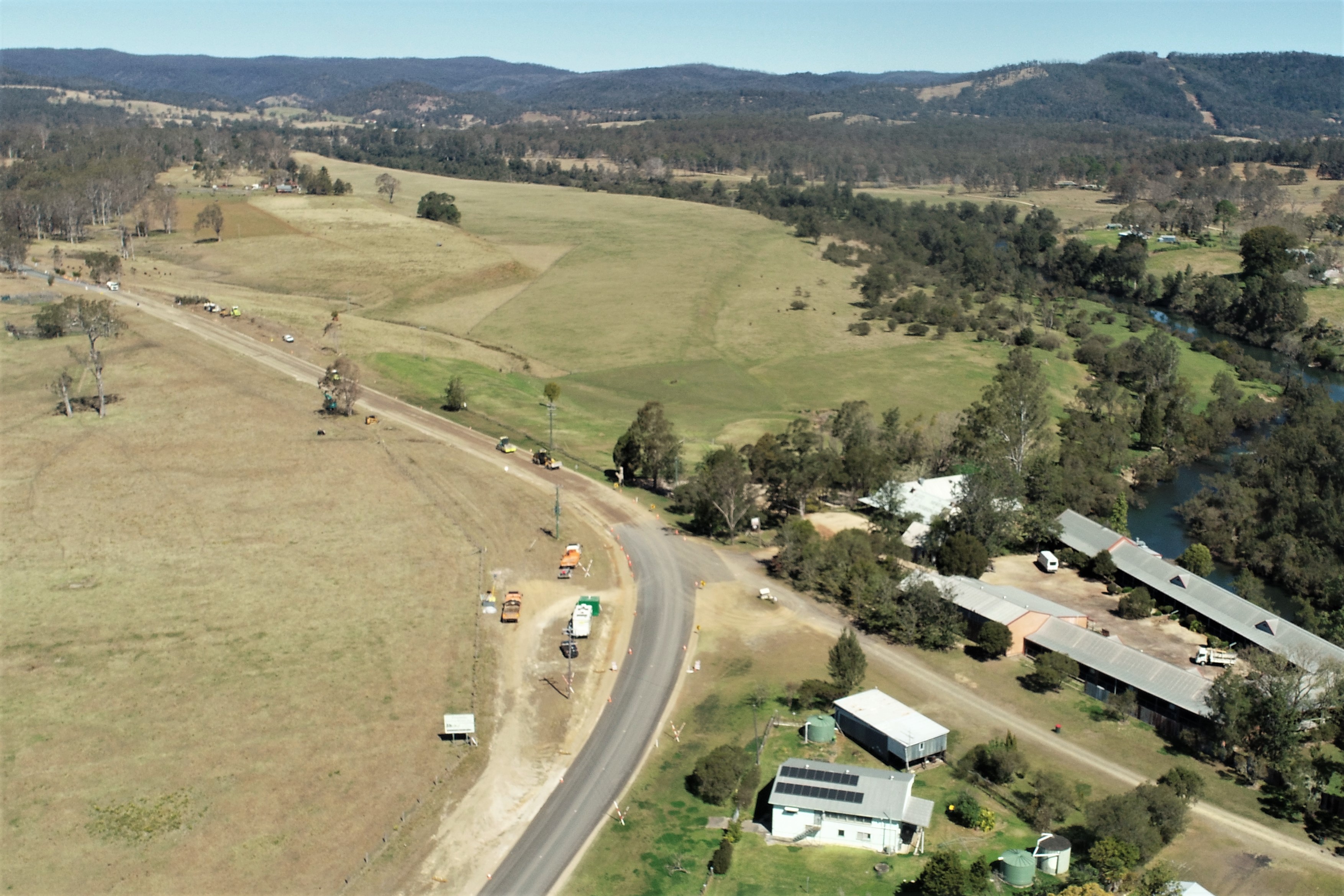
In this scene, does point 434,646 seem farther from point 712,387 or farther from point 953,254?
point 953,254

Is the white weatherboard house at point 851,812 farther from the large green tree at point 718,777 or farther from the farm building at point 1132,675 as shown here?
the farm building at point 1132,675

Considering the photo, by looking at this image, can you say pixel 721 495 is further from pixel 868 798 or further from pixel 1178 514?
pixel 1178 514

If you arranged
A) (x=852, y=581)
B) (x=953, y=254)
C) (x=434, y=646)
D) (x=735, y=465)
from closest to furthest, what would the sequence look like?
1. (x=434, y=646)
2. (x=852, y=581)
3. (x=735, y=465)
4. (x=953, y=254)

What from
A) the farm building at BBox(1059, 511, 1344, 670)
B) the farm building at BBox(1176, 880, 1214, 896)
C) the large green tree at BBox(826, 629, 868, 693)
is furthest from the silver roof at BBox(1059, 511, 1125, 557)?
the farm building at BBox(1176, 880, 1214, 896)

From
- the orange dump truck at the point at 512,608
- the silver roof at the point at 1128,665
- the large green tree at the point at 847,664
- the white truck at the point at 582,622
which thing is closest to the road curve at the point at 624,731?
the white truck at the point at 582,622

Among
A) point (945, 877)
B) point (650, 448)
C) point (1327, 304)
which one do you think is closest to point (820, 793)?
point (945, 877)

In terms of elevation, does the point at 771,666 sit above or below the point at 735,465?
below

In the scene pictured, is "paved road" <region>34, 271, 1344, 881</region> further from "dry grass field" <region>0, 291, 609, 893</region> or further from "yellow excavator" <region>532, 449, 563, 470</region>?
"dry grass field" <region>0, 291, 609, 893</region>

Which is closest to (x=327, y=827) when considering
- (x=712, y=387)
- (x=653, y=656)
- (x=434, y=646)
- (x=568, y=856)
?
(x=568, y=856)
